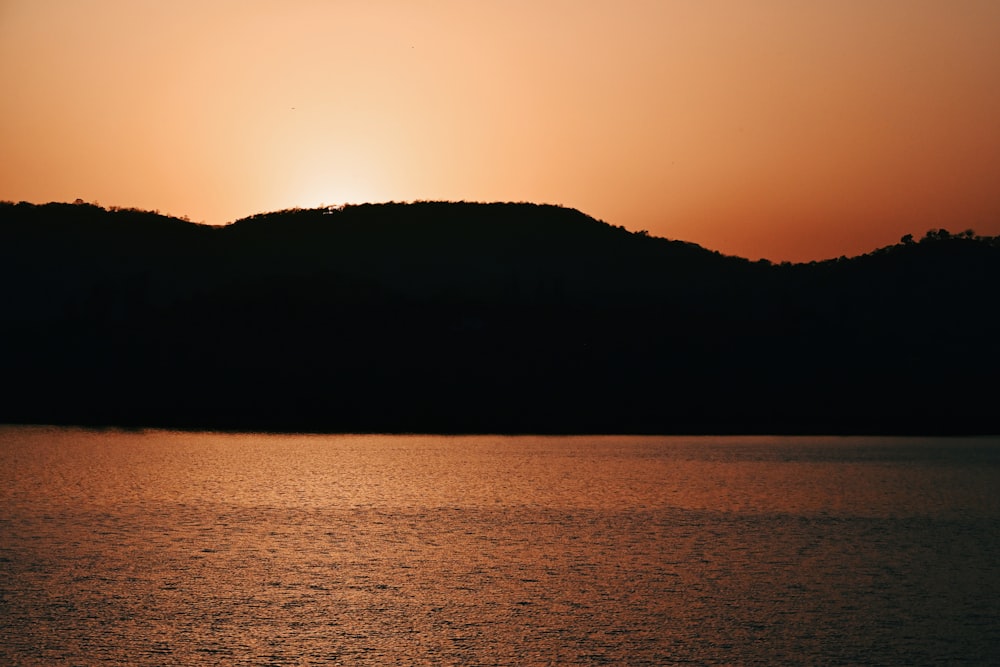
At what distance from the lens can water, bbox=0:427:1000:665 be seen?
14648mm

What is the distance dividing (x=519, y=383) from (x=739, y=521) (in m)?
77.1

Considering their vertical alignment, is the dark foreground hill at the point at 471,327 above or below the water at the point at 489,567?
above

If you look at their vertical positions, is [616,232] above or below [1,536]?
above

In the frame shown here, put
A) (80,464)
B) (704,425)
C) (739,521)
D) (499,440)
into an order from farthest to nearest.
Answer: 1. (704,425)
2. (499,440)
3. (80,464)
4. (739,521)

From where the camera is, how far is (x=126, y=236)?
139125 mm

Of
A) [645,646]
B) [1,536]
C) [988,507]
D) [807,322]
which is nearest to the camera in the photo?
[645,646]

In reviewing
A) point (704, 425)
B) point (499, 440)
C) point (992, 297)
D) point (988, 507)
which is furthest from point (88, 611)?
point (992, 297)

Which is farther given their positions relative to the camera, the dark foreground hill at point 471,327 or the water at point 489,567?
the dark foreground hill at point 471,327

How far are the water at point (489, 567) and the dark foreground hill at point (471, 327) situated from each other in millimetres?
45824

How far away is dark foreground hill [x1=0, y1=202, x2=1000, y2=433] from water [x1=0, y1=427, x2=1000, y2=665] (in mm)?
45824

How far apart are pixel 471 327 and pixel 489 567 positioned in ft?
319

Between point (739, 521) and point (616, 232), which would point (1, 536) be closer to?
point (739, 521)

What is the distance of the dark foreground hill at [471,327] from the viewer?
311 ft

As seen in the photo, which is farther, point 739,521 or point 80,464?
point 80,464
